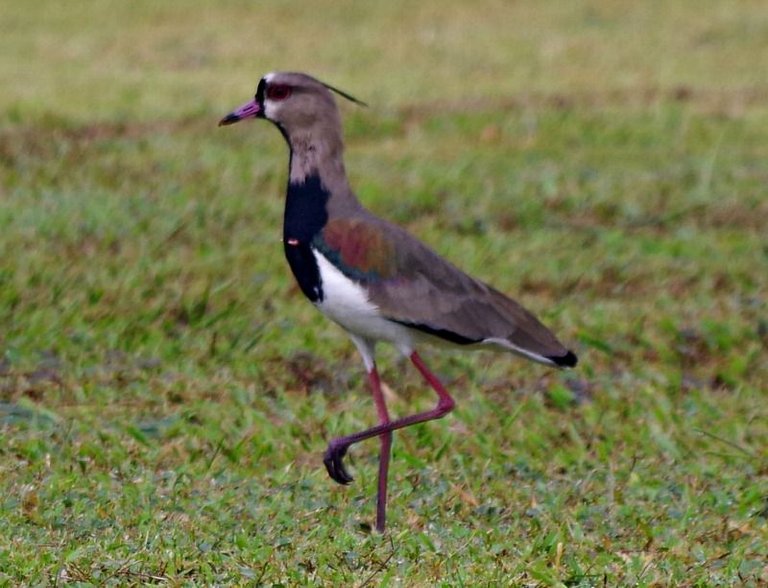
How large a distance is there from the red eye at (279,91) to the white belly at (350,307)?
0.52 m

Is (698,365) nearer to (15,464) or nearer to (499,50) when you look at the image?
(15,464)

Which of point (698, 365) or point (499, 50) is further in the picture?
point (499, 50)

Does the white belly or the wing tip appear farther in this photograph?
the wing tip

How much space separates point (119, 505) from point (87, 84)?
7.15 meters

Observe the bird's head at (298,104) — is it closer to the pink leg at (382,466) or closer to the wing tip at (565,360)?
the pink leg at (382,466)

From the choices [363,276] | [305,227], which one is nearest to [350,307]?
[363,276]

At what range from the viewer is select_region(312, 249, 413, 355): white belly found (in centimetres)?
462

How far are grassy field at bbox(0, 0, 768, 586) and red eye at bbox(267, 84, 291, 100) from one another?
1196mm

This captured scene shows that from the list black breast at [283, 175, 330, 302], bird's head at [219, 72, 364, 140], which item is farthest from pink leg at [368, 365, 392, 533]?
bird's head at [219, 72, 364, 140]

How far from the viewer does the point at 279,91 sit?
488 centimetres

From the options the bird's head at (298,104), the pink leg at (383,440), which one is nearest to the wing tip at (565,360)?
the pink leg at (383,440)

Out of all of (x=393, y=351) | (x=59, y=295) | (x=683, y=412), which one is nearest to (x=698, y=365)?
(x=683, y=412)

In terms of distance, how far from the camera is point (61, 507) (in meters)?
4.68

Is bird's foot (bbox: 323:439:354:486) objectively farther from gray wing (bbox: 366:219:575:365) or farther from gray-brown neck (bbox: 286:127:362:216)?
gray-brown neck (bbox: 286:127:362:216)
